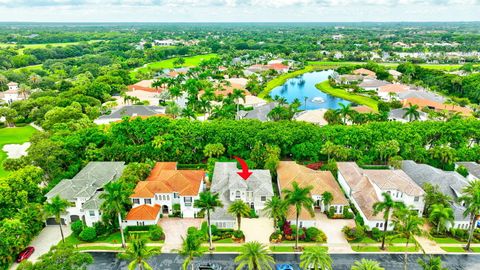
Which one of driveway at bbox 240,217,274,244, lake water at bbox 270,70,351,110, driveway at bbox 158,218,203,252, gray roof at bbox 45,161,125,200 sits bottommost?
driveway at bbox 158,218,203,252

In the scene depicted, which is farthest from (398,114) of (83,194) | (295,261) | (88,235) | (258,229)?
(88,235)

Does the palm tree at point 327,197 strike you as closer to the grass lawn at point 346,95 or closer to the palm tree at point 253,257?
the palm tree at point 253,257

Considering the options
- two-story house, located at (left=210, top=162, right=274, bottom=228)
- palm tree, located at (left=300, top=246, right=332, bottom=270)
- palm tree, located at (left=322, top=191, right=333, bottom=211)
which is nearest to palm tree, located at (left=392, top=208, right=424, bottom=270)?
palm tree, located at (left=322, top=191, right=333, bottom=211)

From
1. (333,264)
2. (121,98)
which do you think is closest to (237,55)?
(121,98)

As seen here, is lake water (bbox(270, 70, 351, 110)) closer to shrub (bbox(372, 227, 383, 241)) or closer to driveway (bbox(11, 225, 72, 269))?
shrub (bbox(372, 227, 383, 241))

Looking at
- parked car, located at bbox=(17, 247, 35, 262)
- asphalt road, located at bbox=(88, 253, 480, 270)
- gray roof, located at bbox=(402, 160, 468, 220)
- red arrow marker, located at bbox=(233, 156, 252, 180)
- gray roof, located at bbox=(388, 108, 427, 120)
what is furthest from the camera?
gray roof, located at bbox=(388, 108, 427, 120)

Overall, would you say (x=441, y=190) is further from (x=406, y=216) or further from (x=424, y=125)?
(x=424, y=125)

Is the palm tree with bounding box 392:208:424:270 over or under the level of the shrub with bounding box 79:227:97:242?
over
